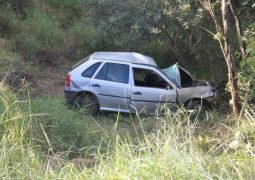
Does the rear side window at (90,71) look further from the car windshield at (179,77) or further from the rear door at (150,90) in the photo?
the car windshield at (179,77)

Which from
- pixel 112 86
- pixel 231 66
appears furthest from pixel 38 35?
pixel 231 66

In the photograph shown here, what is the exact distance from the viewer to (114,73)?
37.1 feet

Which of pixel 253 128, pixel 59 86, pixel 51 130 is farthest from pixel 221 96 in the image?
pixel 253 128

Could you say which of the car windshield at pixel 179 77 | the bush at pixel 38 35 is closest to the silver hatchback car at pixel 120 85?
the car windshield at pixel 179 77

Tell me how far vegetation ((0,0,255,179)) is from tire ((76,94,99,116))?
319 mm

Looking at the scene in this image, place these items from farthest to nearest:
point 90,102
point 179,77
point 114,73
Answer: point 179,77 → point 114,73 → point 90,102

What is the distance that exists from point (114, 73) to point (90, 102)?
2.96 ft

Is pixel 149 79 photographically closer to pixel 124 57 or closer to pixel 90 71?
pixel 124 57

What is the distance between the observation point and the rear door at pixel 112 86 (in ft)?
36.5

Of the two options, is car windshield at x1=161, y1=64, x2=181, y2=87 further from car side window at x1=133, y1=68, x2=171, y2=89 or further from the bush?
the bush

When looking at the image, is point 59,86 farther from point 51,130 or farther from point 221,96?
point 51,130

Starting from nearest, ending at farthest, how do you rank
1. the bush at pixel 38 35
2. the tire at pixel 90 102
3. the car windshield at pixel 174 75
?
the tire at pixel 90 102 < the car windshield at pixel 174 75 < the bush at pixel 38 35

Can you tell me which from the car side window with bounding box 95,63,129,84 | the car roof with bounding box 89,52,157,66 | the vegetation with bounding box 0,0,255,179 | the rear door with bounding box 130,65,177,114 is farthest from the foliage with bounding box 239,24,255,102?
the car side window with bounding box 95,63,129,84

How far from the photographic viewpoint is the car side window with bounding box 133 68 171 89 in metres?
11.4
